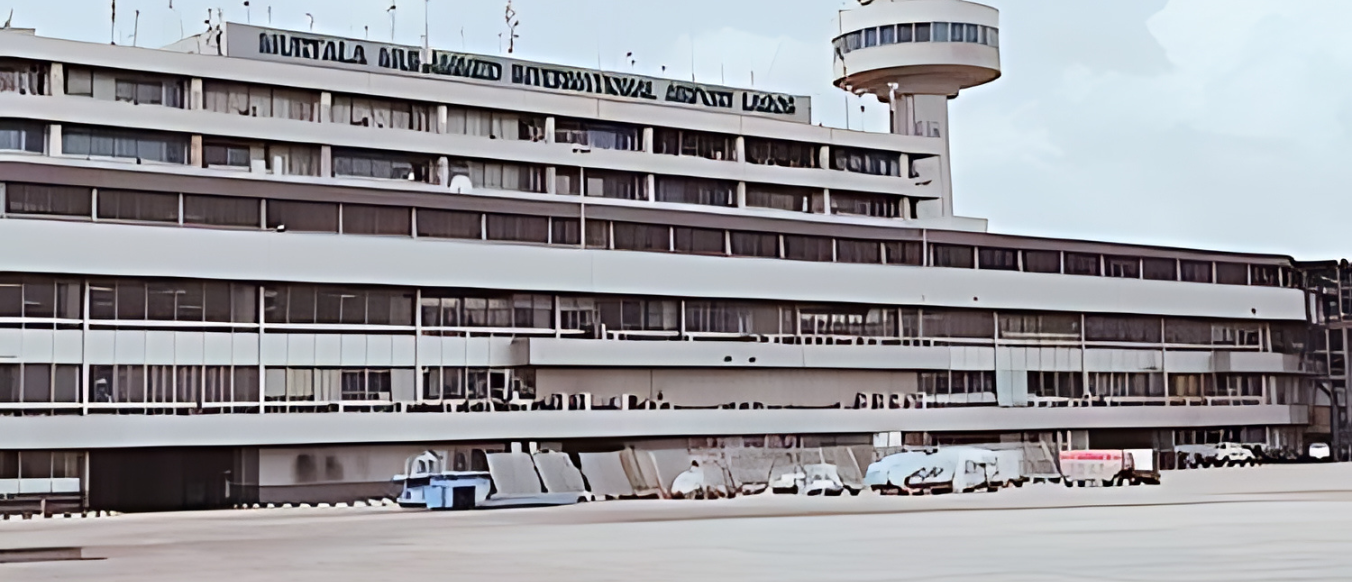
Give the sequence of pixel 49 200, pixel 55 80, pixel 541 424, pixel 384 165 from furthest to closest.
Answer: pixel 384 165 < pixel 541 424 < pixel 55 80 < pixel 49 200

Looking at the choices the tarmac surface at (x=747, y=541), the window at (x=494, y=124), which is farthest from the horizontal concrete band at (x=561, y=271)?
A: the tarmac surface at (x=747, y=541)

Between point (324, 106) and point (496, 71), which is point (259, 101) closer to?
point (324, 106)

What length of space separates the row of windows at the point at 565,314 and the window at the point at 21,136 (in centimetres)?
874

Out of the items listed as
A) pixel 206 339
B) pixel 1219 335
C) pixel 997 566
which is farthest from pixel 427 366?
pixel 1219 335

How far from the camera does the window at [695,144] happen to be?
305 feet

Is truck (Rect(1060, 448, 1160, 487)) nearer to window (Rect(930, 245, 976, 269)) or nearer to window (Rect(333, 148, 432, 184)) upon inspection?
window (Rect(930, 245, 976, 269))

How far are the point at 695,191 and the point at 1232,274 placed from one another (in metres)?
36.3

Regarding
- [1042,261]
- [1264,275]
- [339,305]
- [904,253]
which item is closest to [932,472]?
[904,253]

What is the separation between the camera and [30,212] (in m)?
70.4

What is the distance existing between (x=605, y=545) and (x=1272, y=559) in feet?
50.5

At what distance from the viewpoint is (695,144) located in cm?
9400

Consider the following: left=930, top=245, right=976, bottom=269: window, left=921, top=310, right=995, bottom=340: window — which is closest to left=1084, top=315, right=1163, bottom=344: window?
left=921, top=310, right=995, bottom=340: window

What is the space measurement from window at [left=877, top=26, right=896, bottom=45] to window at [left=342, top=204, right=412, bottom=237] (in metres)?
35.9

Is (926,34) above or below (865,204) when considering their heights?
above
